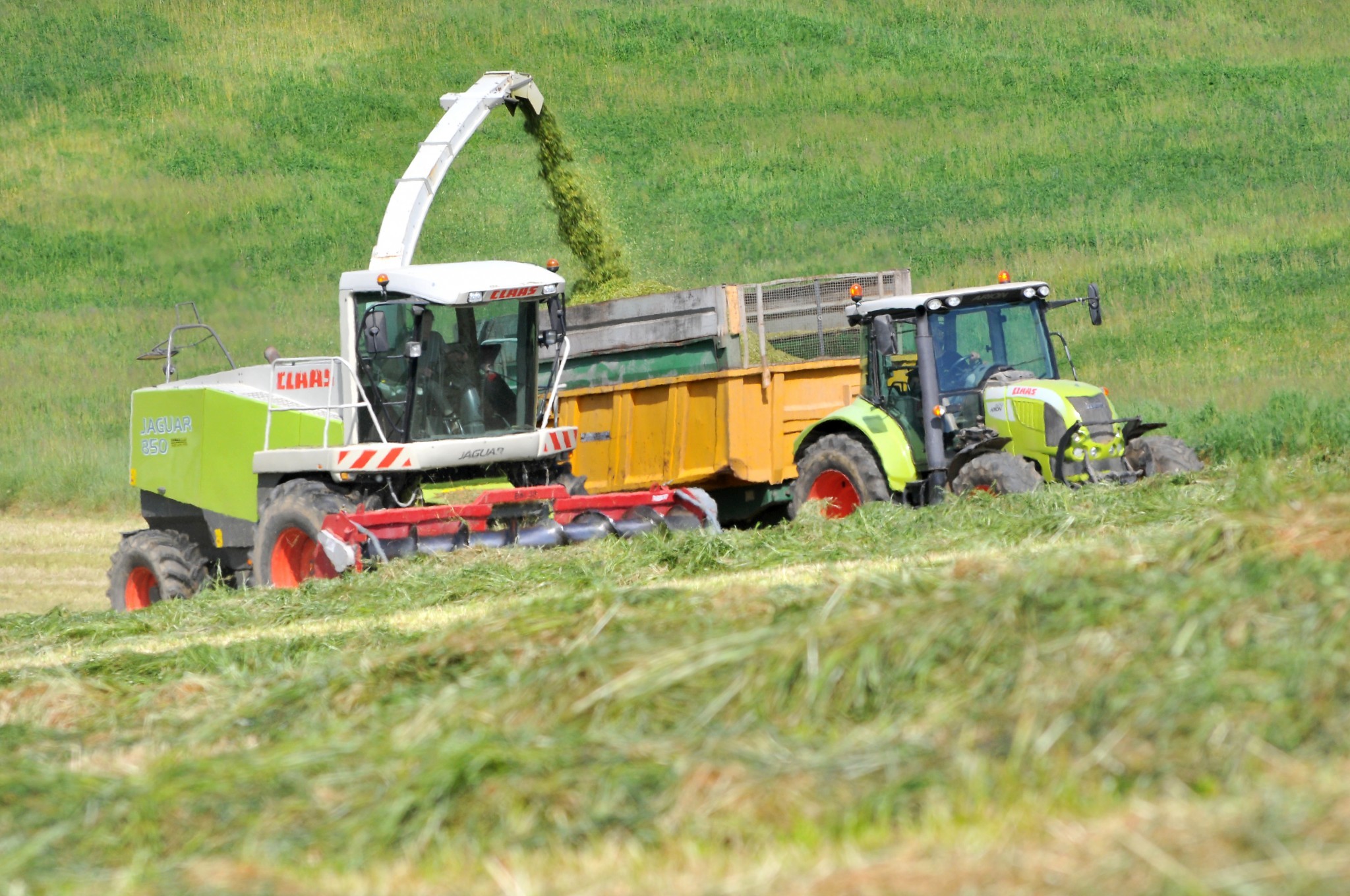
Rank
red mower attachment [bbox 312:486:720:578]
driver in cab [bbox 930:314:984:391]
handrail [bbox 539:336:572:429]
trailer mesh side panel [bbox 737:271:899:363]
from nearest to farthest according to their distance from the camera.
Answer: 1. red mower attachment [bbox 312:486:720:578]
2. driver in cab [bbox 930:314:984:391]
3. handrail [bbox 539:336:572:429]
4. trailer mesh side panel [bbox 737:271:899:363]

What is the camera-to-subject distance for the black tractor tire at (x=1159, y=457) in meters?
10.1

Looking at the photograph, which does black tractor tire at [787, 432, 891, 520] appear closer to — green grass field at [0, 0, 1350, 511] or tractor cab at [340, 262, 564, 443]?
tractor cab at [340, 262, 564, 443]

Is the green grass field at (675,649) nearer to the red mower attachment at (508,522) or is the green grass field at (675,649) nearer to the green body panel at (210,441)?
the red mower attachment at (508,522)

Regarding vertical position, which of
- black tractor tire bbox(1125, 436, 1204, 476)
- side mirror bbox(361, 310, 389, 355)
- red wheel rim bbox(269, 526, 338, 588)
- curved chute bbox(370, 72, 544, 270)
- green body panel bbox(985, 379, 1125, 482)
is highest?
curved chute bbox(370, 72, 544, 270)

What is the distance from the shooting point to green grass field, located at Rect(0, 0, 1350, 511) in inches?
734

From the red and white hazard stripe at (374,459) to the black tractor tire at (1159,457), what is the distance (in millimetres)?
4974

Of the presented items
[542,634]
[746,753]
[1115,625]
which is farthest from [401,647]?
[1115,625]

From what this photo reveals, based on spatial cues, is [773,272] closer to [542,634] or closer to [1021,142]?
[1021,142]

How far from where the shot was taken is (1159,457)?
10117mm

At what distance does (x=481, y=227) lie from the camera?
88.1ft

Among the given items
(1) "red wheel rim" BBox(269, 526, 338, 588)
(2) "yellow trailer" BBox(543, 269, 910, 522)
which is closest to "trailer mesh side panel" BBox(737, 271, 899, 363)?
(2) "yellow trailer" BBox(543, 269, 910, 522)

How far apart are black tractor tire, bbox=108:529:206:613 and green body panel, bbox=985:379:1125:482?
6307mm

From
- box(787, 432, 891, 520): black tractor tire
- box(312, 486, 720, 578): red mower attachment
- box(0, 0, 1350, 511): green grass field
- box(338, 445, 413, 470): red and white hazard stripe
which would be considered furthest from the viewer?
box(0, 0, 1350, 511): green grass field

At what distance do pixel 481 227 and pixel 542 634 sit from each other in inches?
877
